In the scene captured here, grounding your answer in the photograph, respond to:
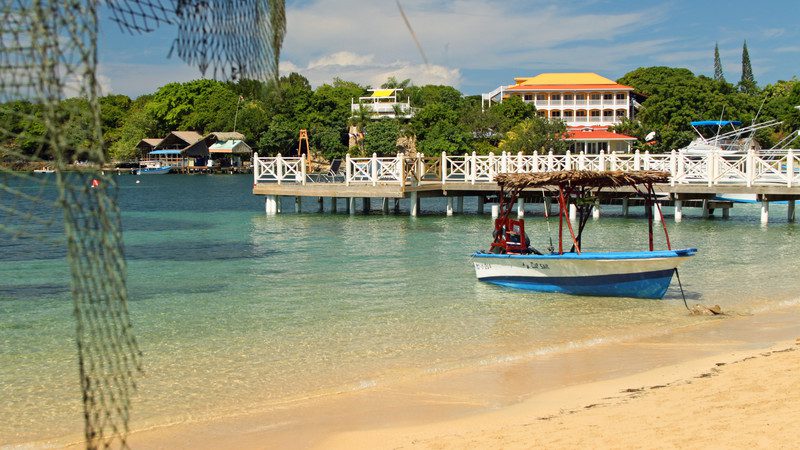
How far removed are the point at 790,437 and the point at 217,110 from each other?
83987mm

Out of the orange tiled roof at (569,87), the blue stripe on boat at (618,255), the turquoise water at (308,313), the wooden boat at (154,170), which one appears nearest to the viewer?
the turquoise water at (308,313)

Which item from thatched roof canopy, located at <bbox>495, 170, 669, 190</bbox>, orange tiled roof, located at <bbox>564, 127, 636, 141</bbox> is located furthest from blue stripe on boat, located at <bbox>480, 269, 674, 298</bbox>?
orange tiled roof, located at <bbox>564, 127, 636, 141</bbox>

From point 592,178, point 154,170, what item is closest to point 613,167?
point 592,178

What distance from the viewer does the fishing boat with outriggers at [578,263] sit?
52.9 ft

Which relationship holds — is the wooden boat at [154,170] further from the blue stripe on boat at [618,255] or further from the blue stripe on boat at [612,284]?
the blue stripe on boat at [612,284]

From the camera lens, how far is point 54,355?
12.5 meters

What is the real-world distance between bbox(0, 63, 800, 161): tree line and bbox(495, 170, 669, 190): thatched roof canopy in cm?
3968

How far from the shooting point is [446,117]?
3135 inches

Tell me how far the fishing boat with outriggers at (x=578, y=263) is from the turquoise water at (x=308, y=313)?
0.37 m

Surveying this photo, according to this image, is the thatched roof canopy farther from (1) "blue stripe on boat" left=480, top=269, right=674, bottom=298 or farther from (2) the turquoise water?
(2) the turquoise water

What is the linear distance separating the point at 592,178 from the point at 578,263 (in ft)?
6.47

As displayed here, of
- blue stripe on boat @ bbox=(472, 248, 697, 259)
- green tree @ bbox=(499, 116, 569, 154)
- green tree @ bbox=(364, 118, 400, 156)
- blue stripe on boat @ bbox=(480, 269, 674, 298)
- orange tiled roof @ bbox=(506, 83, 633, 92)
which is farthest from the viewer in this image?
orange tiled roof @ bbox=(506, 83, 633, 92)

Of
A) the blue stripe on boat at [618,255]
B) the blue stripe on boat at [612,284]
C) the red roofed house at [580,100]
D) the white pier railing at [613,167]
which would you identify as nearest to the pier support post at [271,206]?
the white pier railing at [613,167]

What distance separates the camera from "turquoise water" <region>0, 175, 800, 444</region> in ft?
35.3
